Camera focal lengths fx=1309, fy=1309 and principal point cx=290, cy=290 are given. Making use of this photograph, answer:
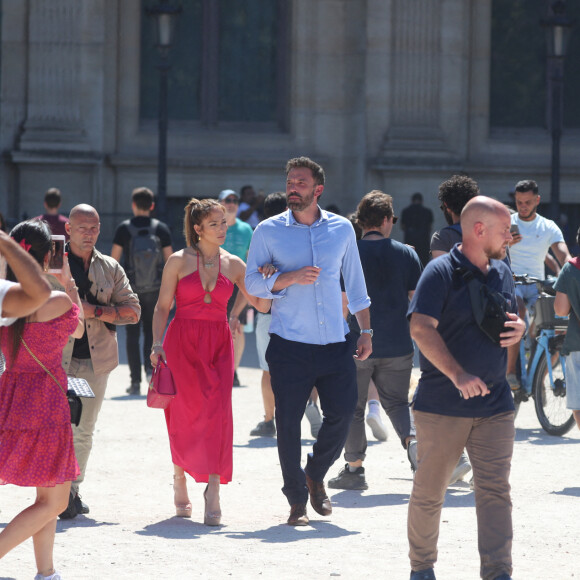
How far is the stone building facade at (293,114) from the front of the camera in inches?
807

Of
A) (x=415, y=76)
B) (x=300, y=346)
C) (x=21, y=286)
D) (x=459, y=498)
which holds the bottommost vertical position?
(x=459, y=498)

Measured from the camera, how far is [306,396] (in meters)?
7.17

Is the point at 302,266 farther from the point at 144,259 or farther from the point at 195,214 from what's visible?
the point at 144,259

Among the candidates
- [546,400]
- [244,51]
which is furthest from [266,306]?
[244,51]

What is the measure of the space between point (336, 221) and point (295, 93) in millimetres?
15046

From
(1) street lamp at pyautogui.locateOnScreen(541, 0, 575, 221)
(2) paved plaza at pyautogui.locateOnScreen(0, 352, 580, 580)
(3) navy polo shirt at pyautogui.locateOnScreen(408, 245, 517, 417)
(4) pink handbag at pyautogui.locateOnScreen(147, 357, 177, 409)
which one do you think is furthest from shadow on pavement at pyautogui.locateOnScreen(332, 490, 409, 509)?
(1) street lamp at pyautogui.locateOnScreen(541, 0, 575, 221)

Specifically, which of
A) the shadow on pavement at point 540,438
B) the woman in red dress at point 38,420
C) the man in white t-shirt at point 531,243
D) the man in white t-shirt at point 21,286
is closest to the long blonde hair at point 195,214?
the woman in red dress at point 38,420

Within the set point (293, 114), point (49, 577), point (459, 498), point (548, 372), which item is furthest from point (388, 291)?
point (293, 114)

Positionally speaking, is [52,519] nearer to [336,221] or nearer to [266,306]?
[266,306]

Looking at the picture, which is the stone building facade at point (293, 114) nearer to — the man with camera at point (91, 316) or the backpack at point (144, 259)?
the backpack at point (144, 259)

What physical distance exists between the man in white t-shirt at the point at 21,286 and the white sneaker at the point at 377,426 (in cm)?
522

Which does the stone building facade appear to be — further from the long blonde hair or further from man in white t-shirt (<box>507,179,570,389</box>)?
the long blonde hair

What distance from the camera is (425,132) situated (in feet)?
69.2

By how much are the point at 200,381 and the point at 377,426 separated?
270cm
